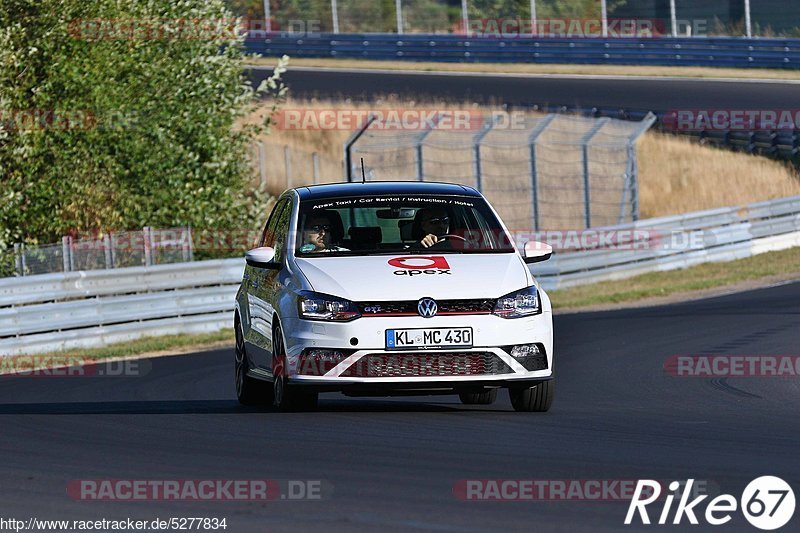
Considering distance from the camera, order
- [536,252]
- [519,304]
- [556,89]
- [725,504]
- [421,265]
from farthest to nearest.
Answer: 1. [556,89]
2. [536,252]
3. [421,265]
4. [519,304]
5. [725,504]

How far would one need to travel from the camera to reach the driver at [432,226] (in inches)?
428

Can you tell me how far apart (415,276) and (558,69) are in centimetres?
3557

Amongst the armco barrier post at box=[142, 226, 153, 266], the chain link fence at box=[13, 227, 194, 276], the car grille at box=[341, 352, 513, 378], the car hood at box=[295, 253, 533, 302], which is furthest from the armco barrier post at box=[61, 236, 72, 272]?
the car grille at box=[341, 352, 513, 378]

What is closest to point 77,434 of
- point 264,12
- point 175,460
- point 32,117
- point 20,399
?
point 175,460

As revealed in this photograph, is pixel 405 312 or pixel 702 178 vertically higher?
pixel 405 312

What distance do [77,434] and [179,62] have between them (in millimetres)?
16652

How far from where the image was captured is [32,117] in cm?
2428

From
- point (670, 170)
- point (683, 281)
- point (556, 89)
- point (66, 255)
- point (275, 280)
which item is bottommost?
point (683, 281)

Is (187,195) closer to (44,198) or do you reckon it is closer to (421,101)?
(44,198)

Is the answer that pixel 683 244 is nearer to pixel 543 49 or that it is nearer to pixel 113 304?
pixel 113 304

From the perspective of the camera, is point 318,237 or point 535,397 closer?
point 535,397

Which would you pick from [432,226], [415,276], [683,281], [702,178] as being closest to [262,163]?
[683,281]

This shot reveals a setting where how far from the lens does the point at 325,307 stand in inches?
395

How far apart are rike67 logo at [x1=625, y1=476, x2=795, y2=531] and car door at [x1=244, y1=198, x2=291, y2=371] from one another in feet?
14.1
